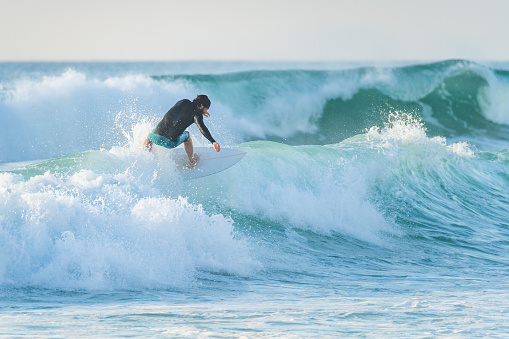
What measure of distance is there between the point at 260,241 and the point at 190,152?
1633mm

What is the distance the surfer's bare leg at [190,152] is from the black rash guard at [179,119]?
25cm

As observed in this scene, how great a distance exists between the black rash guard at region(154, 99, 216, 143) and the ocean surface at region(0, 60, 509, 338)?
1.44ft

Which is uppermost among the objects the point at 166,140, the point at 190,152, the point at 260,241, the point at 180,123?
the point at 180,123

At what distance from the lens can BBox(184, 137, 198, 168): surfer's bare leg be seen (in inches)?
323

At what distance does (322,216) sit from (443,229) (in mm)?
2090

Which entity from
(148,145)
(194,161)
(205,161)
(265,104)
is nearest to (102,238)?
(148,145)

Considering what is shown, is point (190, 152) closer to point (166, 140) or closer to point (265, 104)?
point (166, 140)

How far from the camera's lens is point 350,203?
9.39m

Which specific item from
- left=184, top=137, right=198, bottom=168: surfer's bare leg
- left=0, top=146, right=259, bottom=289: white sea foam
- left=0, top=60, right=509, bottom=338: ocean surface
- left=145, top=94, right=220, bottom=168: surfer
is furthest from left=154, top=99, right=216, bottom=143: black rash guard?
left=0, top=146, right=259, bottom=289: white sea foam

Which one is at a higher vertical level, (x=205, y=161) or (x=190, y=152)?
(x=190, y=152)

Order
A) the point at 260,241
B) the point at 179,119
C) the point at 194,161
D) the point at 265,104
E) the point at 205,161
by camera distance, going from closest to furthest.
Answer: the point at 260,241
the point at 179,119
the point at 194,161
the point at 205,161
the point at 265,104

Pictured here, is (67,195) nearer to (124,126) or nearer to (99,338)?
(99,338)

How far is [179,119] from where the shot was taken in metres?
7.83

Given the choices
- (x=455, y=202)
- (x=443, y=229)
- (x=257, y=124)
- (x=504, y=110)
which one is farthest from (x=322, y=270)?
(x=504, y=110)
